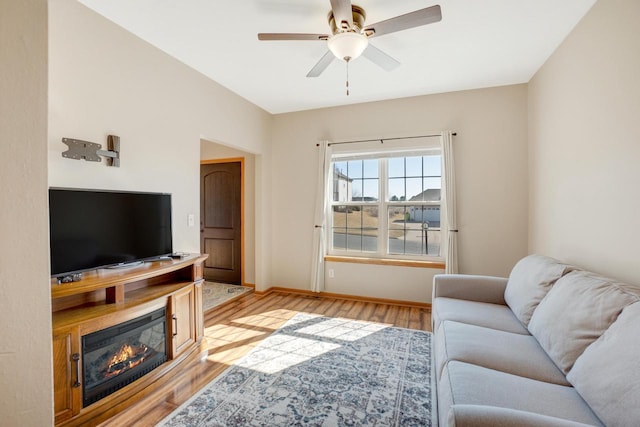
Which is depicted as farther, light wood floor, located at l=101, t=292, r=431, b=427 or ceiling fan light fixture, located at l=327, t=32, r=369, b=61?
ceiling fan light fixture, located at l=327, t=32, r=369, b=61

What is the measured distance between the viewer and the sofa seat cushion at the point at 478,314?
195 centimetres

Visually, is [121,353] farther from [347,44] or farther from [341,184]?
[341,184]

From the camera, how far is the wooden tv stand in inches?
61.1

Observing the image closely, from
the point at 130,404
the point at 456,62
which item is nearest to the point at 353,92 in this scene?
the point at 456,62

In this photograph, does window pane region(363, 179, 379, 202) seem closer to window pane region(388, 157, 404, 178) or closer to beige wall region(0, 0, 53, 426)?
window pane region(388, 157, 404, 178)

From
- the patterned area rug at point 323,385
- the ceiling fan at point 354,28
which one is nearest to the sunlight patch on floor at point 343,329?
the patterned area rug at point 323,385

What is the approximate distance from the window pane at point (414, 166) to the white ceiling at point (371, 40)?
2.75 ft

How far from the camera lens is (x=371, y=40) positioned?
251 cm

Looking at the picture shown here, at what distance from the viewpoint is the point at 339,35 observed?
196 cm

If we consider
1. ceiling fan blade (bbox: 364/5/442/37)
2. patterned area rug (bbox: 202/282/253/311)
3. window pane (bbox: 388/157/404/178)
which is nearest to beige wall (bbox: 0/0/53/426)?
ceiling fan blade (bbox: 364/5/442/37)

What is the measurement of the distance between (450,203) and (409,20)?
228cm

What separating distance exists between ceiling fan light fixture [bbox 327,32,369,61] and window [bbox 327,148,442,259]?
6.48 ft

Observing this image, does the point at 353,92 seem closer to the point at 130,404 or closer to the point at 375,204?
the point at 375,204

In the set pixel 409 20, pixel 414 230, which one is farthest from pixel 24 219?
pixel 414 230
